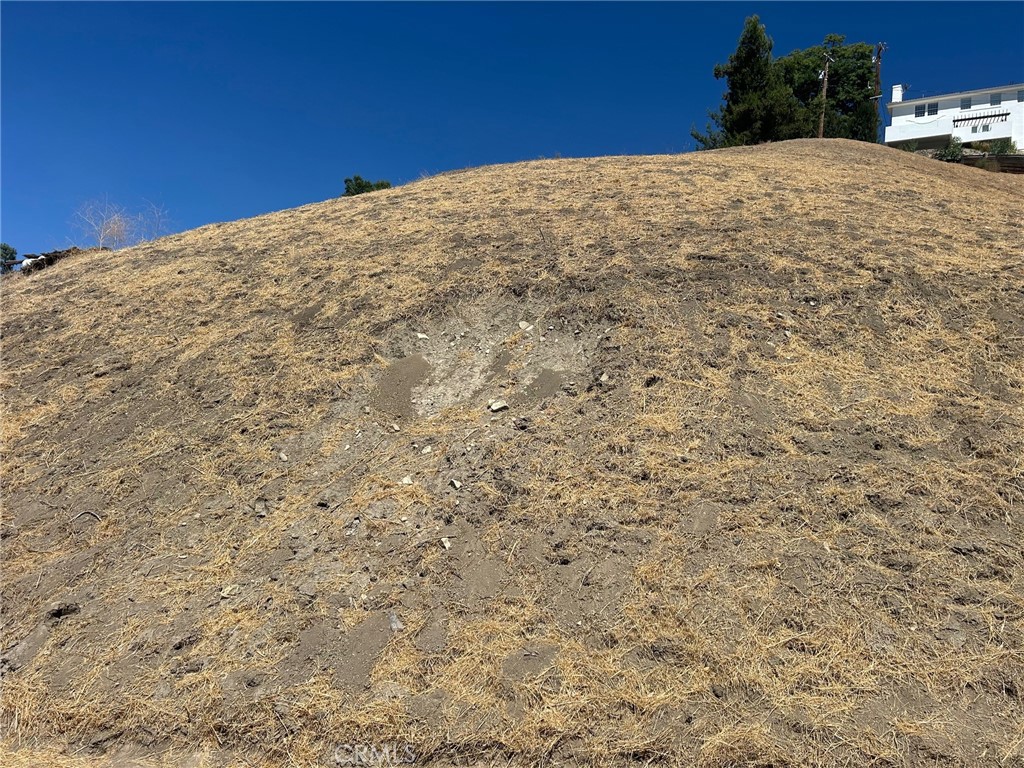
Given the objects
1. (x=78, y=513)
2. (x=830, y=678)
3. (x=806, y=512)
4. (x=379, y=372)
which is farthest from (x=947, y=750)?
(x=78, y=513)

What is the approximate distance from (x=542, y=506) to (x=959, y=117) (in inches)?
2105

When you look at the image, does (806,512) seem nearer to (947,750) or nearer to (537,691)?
(947,750)

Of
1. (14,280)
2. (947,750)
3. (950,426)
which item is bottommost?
(947,750)

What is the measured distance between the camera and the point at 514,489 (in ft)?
14.2

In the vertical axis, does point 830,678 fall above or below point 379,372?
below

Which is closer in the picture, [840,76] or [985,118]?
[840,76]

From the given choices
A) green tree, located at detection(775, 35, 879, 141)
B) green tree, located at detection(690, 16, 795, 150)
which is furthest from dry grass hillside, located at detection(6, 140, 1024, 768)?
green tree, located at detection(775, 35, 879, 141)

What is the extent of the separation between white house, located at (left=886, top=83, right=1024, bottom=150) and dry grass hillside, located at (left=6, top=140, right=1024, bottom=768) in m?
43.9

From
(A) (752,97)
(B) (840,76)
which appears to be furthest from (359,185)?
(B) (840,76)

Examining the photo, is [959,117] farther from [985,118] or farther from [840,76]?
[840,76]

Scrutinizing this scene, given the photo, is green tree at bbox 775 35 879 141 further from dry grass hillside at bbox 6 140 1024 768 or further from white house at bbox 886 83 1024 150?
dry grass hillside at bbox 6 140 1024 768

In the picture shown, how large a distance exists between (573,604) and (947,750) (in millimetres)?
1821

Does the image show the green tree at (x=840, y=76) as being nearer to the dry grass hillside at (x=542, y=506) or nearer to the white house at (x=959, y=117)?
the white house at (x=959, y=117)

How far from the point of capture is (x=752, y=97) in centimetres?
1975
